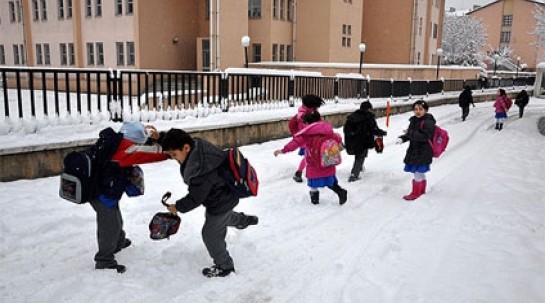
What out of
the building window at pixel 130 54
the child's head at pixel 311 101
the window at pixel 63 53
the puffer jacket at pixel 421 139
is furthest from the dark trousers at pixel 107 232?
the window at pixel 63 53

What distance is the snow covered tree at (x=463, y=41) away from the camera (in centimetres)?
6181

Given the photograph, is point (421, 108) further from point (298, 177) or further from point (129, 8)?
point (129, 8)

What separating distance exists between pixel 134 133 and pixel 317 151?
3.07 metres

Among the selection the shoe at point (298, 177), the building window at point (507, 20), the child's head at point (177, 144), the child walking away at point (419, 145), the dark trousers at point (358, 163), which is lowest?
the shoe at point (298, 177)

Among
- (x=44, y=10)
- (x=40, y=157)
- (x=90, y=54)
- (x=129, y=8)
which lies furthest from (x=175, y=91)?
(x=44, y=10)

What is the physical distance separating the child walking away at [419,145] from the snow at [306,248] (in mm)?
265

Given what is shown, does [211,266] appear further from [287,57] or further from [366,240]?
[287,57]

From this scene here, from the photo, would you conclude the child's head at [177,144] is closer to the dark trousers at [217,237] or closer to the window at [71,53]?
the dark trousers at [217,237]

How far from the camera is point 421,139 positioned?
6.98 m

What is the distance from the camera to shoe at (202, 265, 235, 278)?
420 cm

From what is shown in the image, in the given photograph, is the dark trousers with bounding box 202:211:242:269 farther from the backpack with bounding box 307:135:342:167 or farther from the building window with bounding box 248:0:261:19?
the building window with bounding box 248:0:261:19

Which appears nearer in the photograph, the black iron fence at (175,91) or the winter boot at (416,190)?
the winter boot at (416,190)

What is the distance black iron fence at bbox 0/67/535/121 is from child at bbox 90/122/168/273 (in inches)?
141

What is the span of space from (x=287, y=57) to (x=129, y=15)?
10.7 metres
